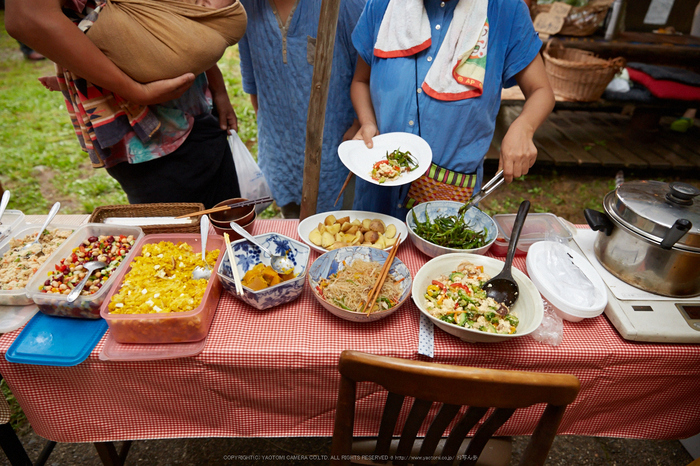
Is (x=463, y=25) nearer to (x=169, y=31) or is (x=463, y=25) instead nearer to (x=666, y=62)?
(x=169, y=31)

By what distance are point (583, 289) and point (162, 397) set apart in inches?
69.3

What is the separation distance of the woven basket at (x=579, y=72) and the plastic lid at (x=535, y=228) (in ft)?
11.5

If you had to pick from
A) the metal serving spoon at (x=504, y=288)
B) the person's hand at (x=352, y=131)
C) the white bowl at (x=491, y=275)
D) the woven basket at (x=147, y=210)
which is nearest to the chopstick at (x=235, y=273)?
the woven basket at (x=147, y=210)

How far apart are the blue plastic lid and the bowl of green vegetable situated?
1381 mm

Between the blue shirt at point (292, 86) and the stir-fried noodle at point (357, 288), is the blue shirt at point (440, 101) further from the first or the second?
the stir-fried noodle at point (357, 288)

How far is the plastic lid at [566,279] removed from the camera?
1.52m

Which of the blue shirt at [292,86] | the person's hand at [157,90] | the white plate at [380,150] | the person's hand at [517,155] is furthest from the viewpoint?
the blue shirt at [292,86]

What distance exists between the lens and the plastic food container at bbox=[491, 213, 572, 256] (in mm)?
1867

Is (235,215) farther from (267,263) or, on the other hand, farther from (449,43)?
(449,43)

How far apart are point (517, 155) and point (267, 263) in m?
1.28

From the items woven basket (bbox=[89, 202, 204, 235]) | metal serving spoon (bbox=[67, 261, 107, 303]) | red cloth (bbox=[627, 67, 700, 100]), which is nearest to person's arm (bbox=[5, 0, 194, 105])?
woven basket (bbox=[89, 202, 204, 235])

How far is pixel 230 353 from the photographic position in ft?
4.55

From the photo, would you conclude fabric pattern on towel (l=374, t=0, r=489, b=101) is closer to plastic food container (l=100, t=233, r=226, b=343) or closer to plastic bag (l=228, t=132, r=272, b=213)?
plastic bag (l=228, t=132, r=272, b=213)

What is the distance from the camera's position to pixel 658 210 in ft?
4.80
